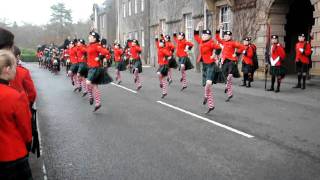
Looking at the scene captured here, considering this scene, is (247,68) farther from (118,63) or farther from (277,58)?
(118,63)

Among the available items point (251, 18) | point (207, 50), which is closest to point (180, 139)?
point (207, 50)

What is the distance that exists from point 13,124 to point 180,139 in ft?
13.7

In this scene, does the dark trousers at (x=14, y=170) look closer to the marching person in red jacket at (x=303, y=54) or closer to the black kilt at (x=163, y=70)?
the black kilt at (x=163, y=70)

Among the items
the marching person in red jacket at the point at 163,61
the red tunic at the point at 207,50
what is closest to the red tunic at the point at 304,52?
the marching person in red jacket at the point at 163,61

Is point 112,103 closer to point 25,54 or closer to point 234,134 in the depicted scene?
point 234,134

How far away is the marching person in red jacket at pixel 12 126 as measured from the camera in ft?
10.2

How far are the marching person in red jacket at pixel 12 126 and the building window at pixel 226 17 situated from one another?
19.7m

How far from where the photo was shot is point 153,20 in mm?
34562

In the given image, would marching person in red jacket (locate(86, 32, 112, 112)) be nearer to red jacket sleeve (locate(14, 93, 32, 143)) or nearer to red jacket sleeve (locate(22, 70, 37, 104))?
red jacket sleeve (locate(22, 70, 37, 104))

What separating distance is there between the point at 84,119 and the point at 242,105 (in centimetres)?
438

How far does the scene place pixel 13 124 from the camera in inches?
128

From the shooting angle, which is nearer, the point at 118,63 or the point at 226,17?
the point at 118,63

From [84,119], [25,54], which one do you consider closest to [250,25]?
[84,119]

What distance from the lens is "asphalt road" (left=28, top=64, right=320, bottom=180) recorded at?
536 centimetres
